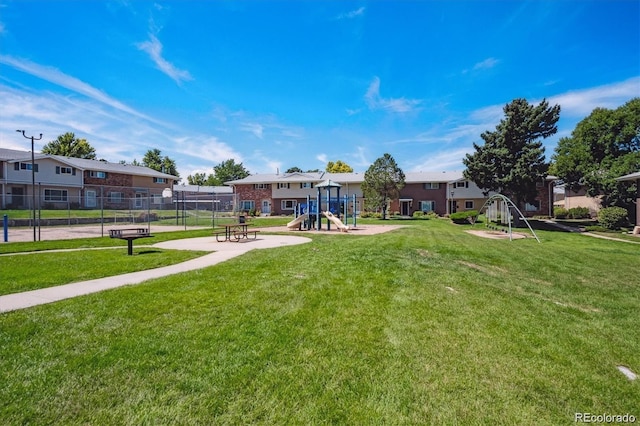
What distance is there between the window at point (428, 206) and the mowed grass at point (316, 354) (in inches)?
1497

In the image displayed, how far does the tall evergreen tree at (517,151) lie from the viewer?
89.9 feet

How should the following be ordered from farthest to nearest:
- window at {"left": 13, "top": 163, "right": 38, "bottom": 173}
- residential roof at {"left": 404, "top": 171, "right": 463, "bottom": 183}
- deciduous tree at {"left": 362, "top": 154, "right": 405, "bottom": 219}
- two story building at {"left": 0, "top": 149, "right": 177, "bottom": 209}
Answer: residential roof at {"left": 404, "top": 171, "right": 463, "bottom": 183}
deciduous tree at {"left": 362, "top": 154, "right": 405, "bottom": 219}
window at {"left": 13, "top": 163, "right": 38, "bottom": 173}
two story building at {"left": 0, "top": 149, "right": 177, "bottom": 209}

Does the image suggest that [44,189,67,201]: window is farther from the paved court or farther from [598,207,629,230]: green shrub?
[598,207,629,230]: green shrub

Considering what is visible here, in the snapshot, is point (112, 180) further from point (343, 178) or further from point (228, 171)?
point (228, 171)

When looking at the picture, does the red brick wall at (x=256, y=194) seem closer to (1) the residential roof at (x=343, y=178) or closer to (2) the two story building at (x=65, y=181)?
(1) the residential roof at (x=343, y=178)

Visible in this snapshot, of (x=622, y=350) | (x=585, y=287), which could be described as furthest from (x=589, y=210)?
(x=622, y=350)

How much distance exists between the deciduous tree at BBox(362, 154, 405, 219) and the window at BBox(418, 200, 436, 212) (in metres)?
8.73

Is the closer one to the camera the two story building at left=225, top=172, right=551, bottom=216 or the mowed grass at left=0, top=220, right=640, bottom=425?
the mowed grass at left=0, top=220, right=640, bottom=425

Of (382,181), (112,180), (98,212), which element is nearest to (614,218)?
(382,181)

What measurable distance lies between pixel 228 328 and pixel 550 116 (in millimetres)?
32336

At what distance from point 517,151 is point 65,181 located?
45.5m

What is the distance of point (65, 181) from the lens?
3828 cm

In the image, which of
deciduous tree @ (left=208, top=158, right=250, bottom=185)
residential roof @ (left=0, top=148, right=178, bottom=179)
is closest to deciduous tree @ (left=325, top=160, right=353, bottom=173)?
deciduous tree @ (left=208, top=158, right=250, bottom=185)

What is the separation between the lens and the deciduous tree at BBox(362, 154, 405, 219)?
120 feet
